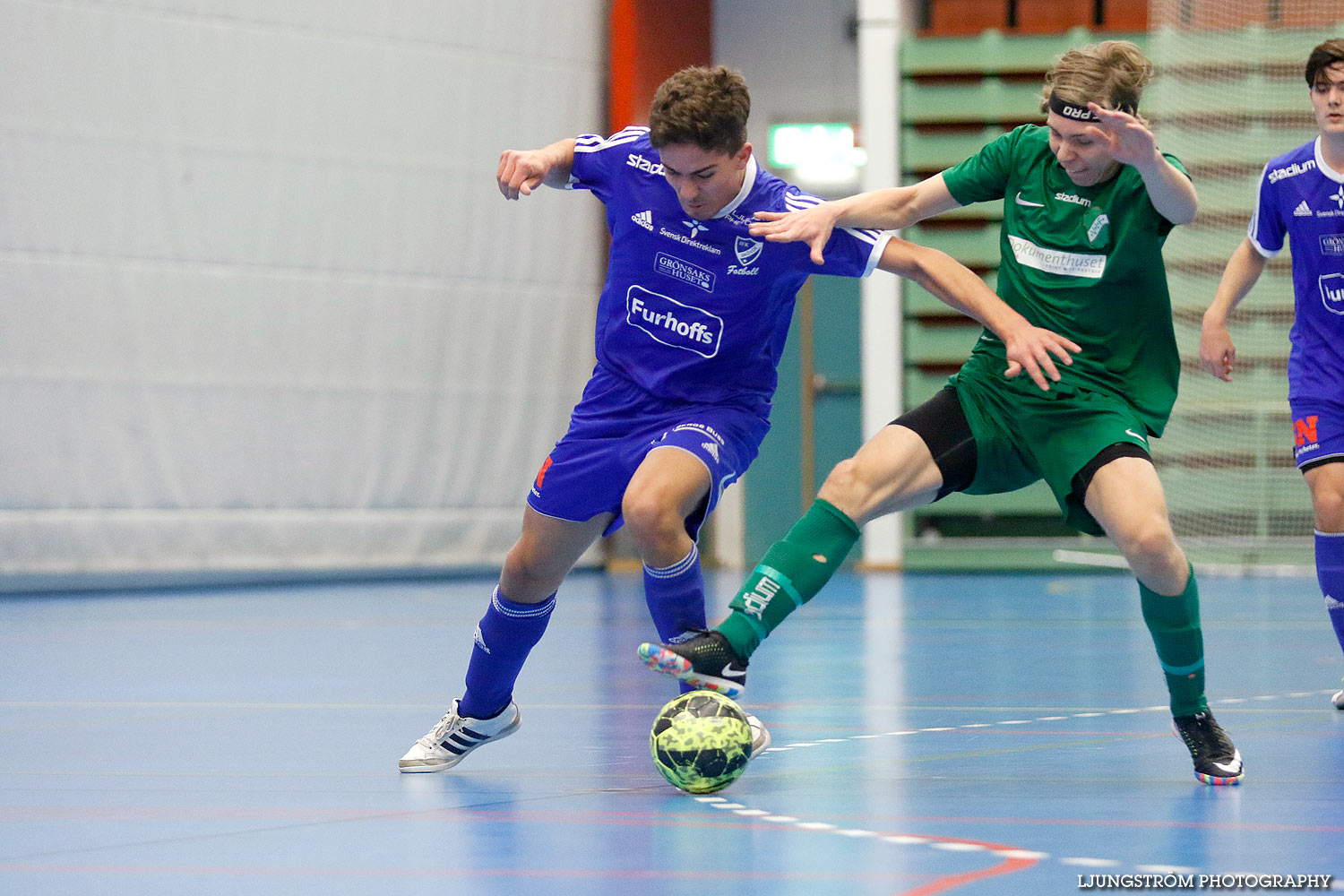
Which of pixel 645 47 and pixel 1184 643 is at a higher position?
pixel 645 47

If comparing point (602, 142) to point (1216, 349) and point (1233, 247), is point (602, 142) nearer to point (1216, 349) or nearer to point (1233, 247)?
point (1216, 349)

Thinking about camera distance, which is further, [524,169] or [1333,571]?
[1333,571]

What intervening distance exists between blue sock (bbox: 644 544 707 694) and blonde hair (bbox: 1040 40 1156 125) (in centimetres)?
151

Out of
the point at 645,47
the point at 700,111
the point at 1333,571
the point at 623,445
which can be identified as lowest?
the point at 1333,571

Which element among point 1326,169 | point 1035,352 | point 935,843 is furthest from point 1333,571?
point 935,843

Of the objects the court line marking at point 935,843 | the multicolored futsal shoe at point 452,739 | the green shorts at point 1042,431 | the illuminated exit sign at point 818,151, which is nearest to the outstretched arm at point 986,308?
the green shorts at point 1042,431

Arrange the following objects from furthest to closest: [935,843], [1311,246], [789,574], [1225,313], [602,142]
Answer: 1. [1311,246]
2. [1225,313]
3. [602,142]
4. [789,574]
5. [935,843]

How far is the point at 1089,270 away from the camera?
4.55 m

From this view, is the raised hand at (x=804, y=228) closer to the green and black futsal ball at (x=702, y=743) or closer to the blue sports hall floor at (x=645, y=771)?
the green and black futsal ball at (x=702, y=743)

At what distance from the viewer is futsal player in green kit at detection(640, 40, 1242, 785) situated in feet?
14.0

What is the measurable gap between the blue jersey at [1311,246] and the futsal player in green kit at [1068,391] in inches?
45.4

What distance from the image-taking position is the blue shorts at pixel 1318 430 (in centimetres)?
548

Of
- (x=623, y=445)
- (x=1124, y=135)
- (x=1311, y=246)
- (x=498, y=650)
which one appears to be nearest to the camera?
(x=1124, y=135)

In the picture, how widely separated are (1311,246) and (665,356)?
90.8 inches
